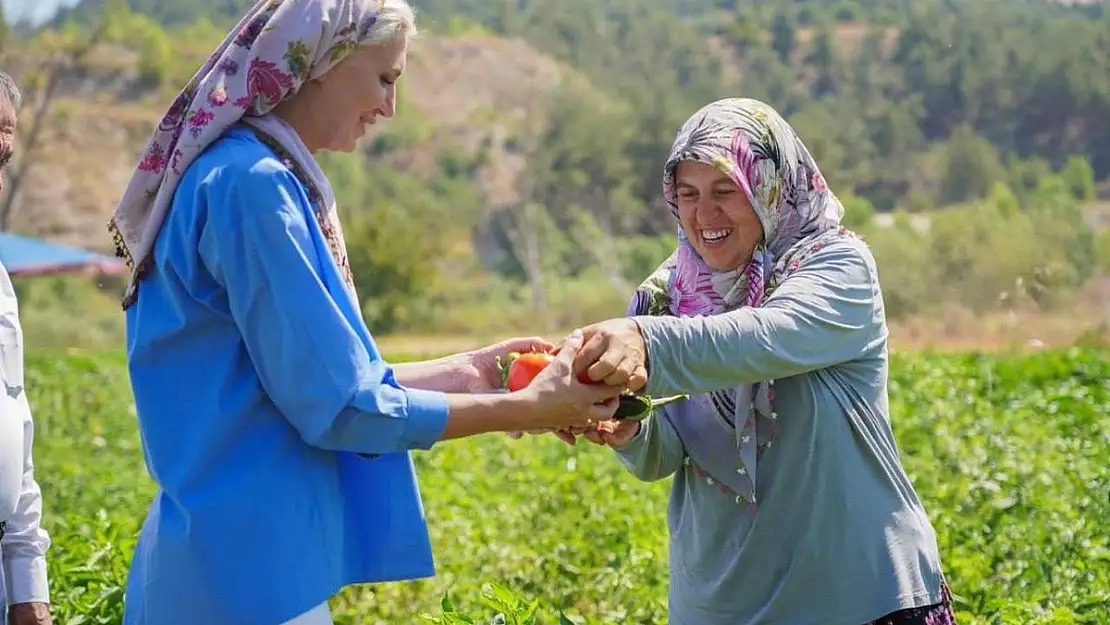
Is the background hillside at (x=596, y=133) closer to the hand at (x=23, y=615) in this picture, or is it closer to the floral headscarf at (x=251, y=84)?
the hand at (x=23, y=615)

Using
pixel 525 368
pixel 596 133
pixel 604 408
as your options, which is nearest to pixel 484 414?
pixel 604 408

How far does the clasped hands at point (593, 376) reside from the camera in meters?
2.60

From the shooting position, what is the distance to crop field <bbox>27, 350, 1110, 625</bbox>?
4.23m

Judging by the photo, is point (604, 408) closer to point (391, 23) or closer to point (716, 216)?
point (716, 216)

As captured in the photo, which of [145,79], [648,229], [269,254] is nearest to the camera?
[269,254]

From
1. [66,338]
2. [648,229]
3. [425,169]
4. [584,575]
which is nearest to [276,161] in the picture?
[584,575]

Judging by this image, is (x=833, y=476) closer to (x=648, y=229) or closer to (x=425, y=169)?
(x=648, y=229)

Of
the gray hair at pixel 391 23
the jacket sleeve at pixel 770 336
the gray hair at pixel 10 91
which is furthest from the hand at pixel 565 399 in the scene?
the gray hair at pixel 10 91

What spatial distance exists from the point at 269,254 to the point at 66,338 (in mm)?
36514

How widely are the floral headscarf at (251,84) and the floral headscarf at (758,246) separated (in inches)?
30.9

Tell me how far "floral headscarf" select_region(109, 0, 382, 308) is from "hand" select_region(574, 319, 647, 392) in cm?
53

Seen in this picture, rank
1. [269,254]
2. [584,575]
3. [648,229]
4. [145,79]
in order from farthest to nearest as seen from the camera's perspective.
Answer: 1. [145,79]
2. [648,229]
3. [584,575]
4. [269,254]

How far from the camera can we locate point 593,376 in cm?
264

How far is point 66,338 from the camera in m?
36.8
